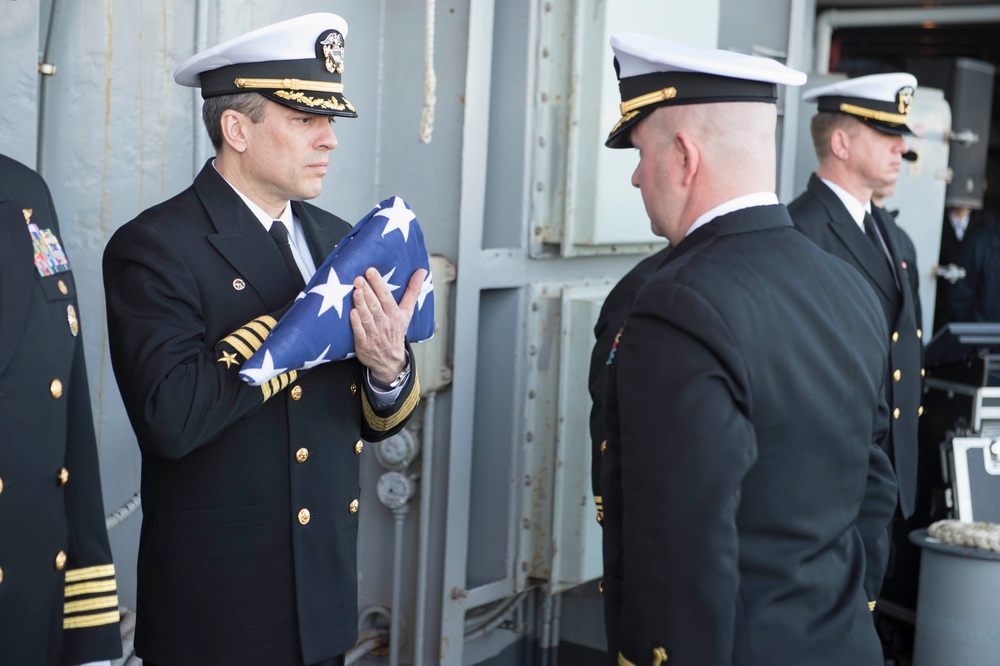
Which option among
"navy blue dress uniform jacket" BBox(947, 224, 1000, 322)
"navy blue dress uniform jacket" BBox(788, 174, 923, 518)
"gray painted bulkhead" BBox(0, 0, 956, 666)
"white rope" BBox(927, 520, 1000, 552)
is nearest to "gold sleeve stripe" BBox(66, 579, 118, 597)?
Result: "gray painted bulkhead" BBox(0, 0, 956, 666)

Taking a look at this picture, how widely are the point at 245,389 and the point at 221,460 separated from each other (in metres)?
0.17

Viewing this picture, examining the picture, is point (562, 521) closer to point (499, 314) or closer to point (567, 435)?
point (567, 435)

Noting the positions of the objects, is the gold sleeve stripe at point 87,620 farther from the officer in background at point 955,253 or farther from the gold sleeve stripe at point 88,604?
the officer in background at point 955,253

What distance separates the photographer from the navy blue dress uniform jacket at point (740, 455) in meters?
1.52

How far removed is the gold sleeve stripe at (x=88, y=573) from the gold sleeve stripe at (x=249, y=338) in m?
0.42

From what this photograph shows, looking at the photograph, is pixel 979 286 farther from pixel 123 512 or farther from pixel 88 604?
pixel 88 604

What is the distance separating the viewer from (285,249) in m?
2.16

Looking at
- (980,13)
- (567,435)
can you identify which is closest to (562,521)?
(567,435)

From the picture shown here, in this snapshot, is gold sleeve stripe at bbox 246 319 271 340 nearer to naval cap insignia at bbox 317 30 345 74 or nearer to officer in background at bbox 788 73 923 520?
naval cap insignia at bbox 317 30 345 74

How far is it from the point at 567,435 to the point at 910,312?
1.10m

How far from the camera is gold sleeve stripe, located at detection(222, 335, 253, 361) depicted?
1934 mm

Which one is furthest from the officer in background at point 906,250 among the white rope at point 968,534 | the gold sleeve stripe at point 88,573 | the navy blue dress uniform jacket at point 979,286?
the navy blue dress uniform jacket at point 979,286

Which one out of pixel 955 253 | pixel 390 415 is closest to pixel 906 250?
pixel 390 415

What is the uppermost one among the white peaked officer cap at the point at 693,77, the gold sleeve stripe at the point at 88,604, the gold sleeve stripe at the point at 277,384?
the white peaked officer cap at the point at 693,77
